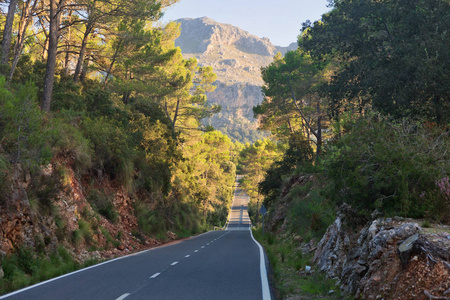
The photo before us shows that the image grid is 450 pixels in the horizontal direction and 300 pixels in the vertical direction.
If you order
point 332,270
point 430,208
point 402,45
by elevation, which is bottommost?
point 332,270

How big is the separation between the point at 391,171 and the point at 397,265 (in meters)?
2.54

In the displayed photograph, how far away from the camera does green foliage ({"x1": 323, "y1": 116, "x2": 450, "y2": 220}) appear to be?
A: 8.37m

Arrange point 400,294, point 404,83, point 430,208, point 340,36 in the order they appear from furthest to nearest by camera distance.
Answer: point 340,36, point 404,83, point 430,208, point 400,294

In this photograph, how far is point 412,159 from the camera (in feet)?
→ 27.8

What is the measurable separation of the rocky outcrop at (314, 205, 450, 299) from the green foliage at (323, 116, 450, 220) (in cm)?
64

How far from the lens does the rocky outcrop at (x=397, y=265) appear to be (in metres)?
5.76

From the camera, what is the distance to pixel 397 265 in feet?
21.5

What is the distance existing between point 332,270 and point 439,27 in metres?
8.28

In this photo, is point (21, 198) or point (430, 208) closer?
point (430, 208)

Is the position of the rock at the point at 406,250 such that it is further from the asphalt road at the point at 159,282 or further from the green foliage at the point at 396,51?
the green foliage at the point at 396,51

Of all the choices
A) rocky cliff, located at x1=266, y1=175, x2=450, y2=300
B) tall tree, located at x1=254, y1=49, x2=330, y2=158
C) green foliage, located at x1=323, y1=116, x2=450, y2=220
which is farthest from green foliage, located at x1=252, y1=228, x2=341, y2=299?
tall tree, located at x1=254, y1=49, x2=330, y2=158

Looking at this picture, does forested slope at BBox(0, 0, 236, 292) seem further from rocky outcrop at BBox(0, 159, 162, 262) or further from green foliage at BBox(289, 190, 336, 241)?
green foliage at BBox(289, 190, 336, 241)

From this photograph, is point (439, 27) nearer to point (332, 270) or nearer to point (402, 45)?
point (402, 45)

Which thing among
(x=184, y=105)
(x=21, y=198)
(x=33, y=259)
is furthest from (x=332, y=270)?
(x=184, y=105)
